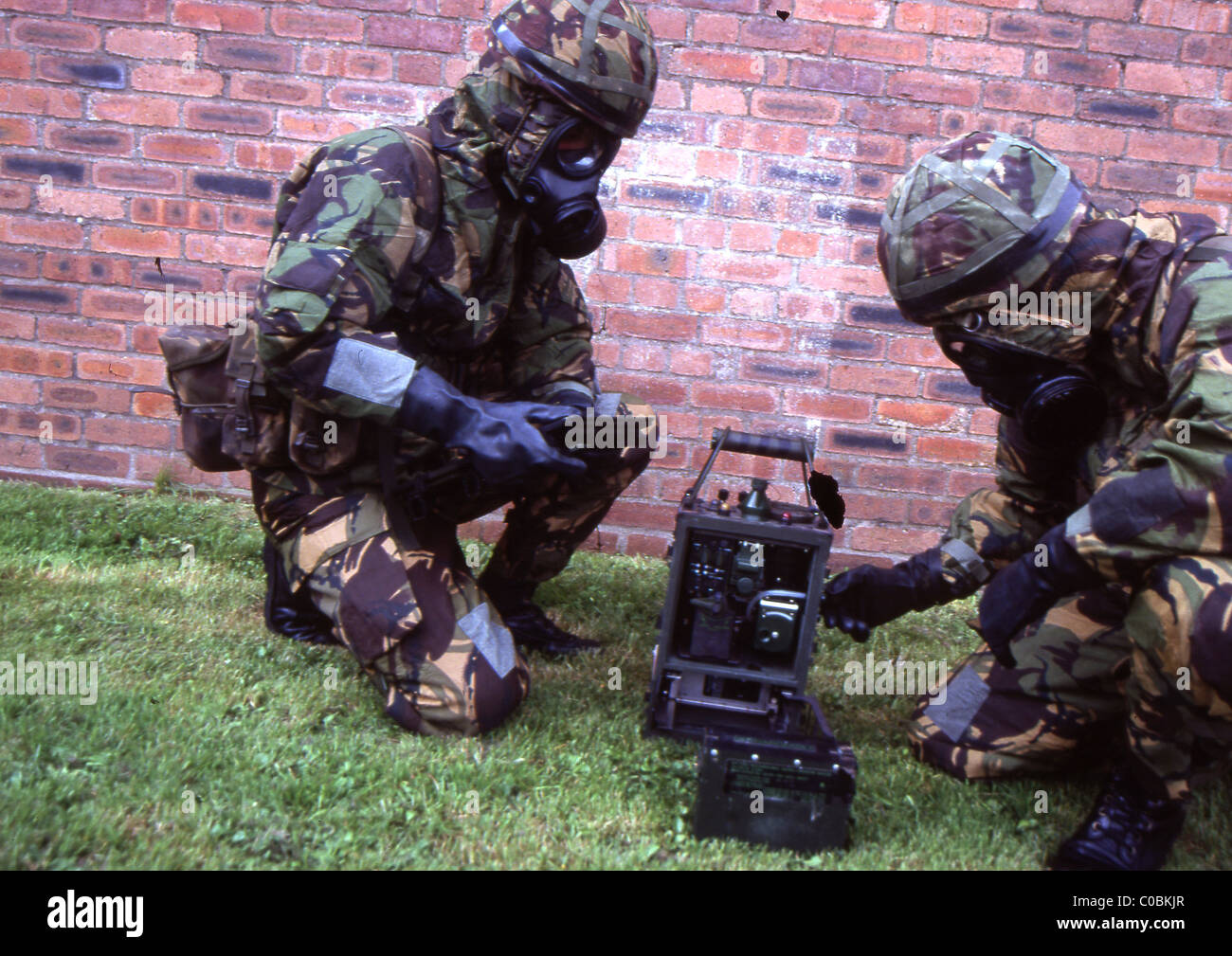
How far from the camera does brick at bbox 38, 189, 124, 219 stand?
4121mm

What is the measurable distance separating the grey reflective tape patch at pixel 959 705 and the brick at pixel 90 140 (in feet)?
12.9

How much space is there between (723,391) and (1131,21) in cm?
224

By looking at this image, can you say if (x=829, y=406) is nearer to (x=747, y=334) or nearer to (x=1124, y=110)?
(x=747, y=334)

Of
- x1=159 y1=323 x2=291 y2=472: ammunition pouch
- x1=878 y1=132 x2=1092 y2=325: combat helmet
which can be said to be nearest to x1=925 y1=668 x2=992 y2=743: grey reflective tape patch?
x1=878 y1=132 x2=1092 y2=325: combat helmet

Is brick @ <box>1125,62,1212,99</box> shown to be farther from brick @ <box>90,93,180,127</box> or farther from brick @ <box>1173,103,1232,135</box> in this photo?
brick @ <box>90,93,180,127</box>

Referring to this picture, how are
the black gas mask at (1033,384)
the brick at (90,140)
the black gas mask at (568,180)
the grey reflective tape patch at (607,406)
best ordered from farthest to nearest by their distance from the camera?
1. the brick at (90,140)
2. the grey reflective tape patch at (607,406)
3. the black gas mask at (568,180)
4. the black gas mask at (1033,384)

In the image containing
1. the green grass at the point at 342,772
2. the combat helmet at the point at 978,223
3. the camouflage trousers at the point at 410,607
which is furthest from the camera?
the camouflage trousers at the point at 410,607

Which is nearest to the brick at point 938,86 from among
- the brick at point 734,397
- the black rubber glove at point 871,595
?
the brick at point 734,397

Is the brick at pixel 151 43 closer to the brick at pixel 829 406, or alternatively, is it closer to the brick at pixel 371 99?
the brick at pixel 371 99

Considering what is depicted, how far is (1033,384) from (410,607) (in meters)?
1.83

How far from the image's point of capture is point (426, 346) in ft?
9.71

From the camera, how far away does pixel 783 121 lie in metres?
3.95

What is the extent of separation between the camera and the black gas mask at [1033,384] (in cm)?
249

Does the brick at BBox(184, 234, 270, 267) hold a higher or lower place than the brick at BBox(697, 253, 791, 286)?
lower
